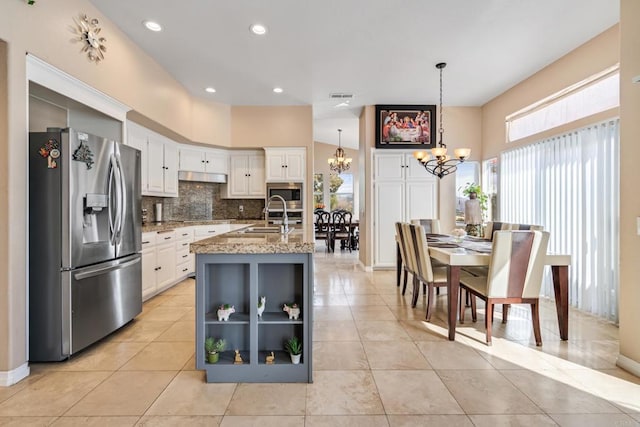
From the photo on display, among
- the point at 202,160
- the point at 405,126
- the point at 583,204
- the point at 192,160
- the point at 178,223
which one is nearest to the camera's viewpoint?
the point at 583,204

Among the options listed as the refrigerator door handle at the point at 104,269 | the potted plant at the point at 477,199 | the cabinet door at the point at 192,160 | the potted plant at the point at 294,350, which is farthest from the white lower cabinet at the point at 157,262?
the potted plant at the point at 477,199

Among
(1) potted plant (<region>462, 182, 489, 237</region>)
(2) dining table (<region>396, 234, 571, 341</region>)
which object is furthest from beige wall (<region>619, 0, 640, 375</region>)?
(1) potted plant (<region>462, 182, 489, 237</region>)

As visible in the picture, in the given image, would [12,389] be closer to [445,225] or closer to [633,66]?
[633,66]

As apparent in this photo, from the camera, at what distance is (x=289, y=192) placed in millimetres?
5520

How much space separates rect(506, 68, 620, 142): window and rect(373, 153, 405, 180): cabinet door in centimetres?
173

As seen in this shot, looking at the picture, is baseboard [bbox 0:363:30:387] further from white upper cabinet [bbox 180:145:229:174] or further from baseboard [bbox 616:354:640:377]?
baseboard [bbox 616:354:640:377]

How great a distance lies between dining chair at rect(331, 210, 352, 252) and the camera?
820cm

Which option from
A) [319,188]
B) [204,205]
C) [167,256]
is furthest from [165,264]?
[319,188]

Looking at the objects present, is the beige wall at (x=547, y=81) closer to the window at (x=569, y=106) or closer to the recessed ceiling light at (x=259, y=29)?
the window at (x=569, y=106)

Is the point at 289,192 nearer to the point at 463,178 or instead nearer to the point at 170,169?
the point at 170,169

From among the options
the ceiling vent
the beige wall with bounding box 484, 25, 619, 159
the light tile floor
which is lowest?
the light tile floor

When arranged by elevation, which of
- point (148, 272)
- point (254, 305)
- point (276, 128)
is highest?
point (276, 128)

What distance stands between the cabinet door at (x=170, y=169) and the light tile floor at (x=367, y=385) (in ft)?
7.94

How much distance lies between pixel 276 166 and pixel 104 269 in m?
3.37
